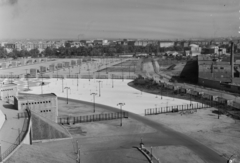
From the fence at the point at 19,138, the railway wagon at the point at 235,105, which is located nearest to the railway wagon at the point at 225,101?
the railway wagon at the point at 235,105

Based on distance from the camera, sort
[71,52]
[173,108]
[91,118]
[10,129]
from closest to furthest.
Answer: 1. [10,129]
2. [91,118]
3. [173,108]
4. [71,52]

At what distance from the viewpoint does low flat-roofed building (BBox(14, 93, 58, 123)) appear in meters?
24.5

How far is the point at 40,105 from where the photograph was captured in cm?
2514

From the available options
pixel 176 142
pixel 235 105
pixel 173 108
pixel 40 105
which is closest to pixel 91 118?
pixel 40 105

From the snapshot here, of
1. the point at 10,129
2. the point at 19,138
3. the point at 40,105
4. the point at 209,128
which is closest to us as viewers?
the point at 19,138

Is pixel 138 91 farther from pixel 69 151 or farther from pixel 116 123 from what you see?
pixel 69 151

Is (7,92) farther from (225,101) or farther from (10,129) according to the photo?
(225,101)

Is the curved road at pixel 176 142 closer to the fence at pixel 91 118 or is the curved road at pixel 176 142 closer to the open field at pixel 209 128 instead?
the open field at pixel 209 128

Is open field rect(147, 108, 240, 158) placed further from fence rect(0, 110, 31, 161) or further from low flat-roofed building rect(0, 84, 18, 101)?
low flat-roofed building rect(0, 84, 18, 101)

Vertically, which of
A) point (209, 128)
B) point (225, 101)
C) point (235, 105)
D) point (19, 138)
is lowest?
point (209, 128)

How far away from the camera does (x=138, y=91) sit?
1722 inches

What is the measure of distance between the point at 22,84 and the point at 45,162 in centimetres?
3908

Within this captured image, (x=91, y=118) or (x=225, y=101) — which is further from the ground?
(x=225, y=101)

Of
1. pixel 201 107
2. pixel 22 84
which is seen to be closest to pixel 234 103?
pixel 201 107
